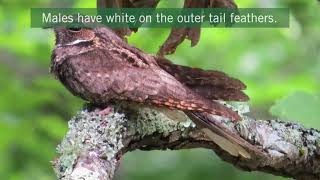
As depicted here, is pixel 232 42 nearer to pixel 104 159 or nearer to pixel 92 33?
pixel 92 33

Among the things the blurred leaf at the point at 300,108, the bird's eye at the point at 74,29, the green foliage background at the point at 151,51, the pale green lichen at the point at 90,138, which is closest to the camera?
the pale green lichen at the point at 90,138

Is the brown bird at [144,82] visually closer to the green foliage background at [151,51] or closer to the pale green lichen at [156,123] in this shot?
the pale green lichen at [156,123]

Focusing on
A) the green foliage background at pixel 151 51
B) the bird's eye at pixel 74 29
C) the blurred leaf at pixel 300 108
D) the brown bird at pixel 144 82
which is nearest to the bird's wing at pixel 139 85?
the brown bird at pixel 144 82

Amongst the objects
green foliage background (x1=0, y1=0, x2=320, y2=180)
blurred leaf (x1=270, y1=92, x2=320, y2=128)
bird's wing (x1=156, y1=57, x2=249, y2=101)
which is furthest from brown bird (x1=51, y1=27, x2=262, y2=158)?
green foliage background (x1=0, y1=0, x2=320, y2=180)

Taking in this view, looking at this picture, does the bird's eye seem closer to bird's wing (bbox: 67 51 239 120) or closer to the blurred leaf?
bird's wing (bbox: 67 51 239 120)

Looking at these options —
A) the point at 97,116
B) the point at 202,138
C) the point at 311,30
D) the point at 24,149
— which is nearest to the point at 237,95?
the point at 202,138

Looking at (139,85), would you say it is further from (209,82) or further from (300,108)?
(300,108)
